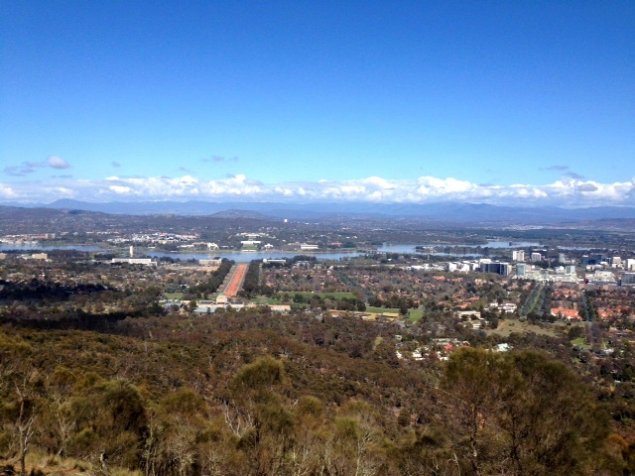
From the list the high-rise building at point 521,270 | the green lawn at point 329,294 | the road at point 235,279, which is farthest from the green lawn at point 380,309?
the high-rise building at point 521,270

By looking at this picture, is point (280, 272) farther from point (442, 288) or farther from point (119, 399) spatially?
point (119, 399)

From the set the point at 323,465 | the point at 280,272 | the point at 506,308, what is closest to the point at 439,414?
the point at 323,465

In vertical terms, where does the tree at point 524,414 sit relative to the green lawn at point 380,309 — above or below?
above

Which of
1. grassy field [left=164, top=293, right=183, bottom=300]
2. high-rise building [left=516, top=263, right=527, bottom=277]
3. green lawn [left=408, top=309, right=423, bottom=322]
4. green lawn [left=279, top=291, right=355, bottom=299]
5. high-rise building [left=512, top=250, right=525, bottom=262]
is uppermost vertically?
high-rise building [left=512, top=250, right=525, bottom=262]

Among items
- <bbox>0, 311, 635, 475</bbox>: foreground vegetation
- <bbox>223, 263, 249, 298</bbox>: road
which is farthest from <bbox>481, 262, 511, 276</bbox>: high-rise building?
<bbox>0, 311, 635, 475</bbox>: foreground vegetation

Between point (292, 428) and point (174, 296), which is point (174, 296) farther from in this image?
point (292, 428)

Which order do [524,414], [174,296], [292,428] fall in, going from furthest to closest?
[174,296] < [292,428] < [524,414]

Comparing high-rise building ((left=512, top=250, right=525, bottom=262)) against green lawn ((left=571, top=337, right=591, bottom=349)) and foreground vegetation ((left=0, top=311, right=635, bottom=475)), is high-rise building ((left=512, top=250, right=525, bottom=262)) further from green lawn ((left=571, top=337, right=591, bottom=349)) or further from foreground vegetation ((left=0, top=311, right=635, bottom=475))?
foreground vegetation ((left=0, top=311, right=635, bottom=475))

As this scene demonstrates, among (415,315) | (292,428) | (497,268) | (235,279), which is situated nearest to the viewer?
(292,428)

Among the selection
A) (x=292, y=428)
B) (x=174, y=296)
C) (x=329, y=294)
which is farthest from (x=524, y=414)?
(x=329, y=294)

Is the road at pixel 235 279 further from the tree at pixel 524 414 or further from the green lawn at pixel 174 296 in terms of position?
the tree at pixel 524 414

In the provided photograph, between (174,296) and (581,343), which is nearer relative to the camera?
(581,343)
